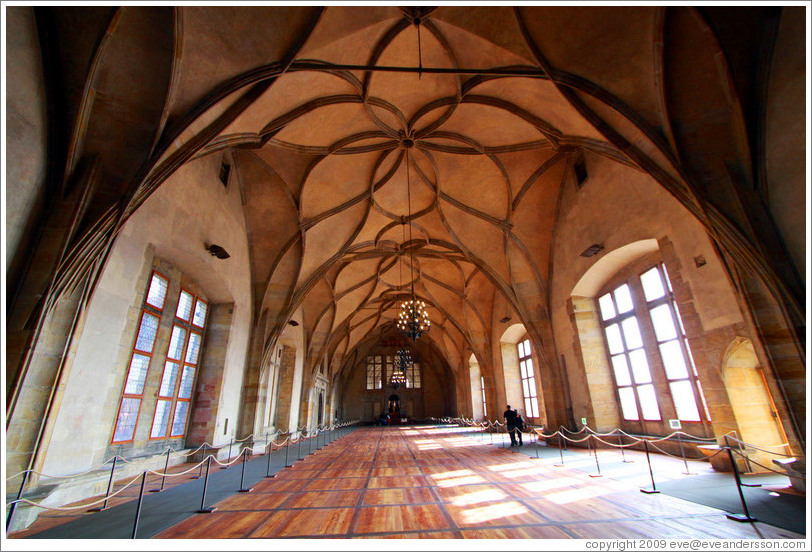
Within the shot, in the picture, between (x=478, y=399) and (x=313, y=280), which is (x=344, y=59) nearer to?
(x=313, y=280)

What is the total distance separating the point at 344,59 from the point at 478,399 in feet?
69.2

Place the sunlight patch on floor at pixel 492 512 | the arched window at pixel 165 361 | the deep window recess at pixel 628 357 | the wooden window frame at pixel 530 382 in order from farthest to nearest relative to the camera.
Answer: the wooden window frame at pixel 530 382, the deep window recess at pixel 628 357, the arched window at pixel 165 361, the sunlight patch on floor at pixel 492 512

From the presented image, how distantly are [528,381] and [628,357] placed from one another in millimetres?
6863

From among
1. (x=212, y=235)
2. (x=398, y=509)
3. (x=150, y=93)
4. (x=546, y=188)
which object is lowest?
(x=398, y=509)

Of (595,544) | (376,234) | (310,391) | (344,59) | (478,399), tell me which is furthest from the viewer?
(478,399)

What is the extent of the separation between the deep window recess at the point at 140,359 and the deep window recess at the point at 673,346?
468 inches

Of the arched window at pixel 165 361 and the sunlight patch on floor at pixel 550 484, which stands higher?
the arched window at pixel 165 361

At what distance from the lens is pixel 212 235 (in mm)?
9055

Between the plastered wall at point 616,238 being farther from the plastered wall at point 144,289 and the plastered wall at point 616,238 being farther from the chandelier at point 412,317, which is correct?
the plastered wall at point 144,289

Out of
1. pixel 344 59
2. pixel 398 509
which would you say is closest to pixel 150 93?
pixel 344 59

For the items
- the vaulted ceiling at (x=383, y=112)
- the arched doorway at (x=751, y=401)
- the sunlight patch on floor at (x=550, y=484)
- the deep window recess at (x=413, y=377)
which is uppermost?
the vaulted ceiling at (x=383, y=112)

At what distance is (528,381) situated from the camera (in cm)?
1602

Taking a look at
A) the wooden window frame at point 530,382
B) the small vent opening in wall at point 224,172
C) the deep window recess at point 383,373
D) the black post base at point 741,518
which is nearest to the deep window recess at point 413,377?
the deep window recess at point 383,373

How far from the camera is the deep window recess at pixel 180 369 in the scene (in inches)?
332
